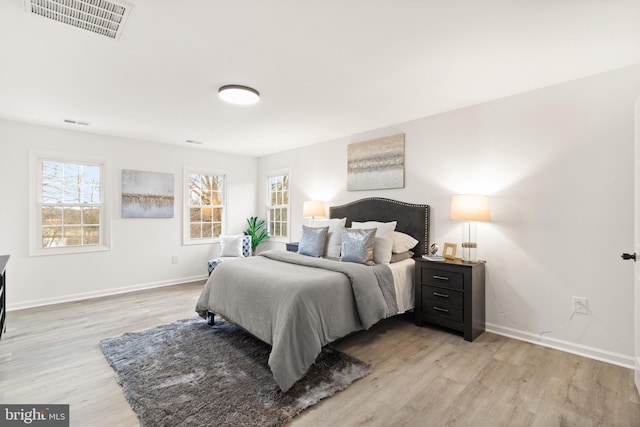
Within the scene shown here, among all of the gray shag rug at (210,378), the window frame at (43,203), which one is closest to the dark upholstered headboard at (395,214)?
the gray shag rug at (210,378)

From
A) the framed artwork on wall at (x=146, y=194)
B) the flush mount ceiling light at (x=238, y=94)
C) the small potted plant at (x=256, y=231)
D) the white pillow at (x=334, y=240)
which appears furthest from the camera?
the small potted plant at (x=256, y=231)

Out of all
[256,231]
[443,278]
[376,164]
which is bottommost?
[443,278]

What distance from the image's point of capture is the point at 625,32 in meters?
1.92

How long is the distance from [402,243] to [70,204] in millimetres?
4516

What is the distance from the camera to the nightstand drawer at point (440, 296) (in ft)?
9.48

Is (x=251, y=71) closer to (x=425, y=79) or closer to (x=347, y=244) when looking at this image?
(x=425, y=79)

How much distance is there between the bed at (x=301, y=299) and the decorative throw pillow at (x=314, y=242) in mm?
410

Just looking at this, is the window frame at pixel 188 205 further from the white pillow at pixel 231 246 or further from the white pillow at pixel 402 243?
the white pillow at pixel 402 243

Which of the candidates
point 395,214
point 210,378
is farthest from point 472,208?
point 210,378

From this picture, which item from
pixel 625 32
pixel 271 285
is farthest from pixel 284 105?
pixel 625 32

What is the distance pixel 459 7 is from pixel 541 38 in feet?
2.43

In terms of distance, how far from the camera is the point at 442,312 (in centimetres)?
301

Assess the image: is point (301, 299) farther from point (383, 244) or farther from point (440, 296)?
point (440, 296)

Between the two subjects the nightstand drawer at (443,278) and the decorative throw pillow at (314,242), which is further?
the decorative throw pillow at (314,242)
